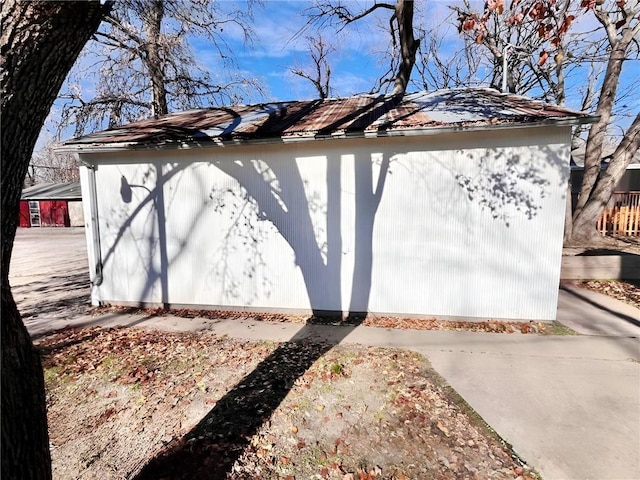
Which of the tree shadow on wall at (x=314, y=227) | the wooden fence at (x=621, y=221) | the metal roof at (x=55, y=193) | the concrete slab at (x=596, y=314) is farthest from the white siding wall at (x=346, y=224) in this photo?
the metal roof at (x=55, y=193)

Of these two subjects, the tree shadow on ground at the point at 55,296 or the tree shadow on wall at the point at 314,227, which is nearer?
the tree shadow on wall at the point at 314,227

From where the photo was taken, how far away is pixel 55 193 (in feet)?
82.7

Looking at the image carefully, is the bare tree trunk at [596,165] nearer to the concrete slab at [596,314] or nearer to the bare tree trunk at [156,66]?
the concrete slab at [596,314]

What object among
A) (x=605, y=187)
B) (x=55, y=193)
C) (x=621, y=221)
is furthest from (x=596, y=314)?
(x=55, y=193)

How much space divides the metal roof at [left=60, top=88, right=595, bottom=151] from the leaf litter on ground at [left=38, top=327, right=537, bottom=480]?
3.03 metres

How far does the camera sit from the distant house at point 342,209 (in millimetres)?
4711

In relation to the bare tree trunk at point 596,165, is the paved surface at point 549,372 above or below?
below

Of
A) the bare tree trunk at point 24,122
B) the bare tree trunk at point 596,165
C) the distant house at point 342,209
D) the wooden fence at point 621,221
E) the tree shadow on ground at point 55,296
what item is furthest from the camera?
the wooden fence at point 621,221

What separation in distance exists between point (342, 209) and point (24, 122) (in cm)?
406

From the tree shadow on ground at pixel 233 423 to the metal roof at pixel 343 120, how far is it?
3.09 m

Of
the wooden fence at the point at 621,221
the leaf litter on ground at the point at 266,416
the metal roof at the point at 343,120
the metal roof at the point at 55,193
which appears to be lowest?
the leaf litter on ground at the point at 266,416

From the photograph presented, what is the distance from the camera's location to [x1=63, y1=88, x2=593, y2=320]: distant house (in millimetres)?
4711

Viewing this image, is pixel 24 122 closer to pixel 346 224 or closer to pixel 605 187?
pixel 346 224

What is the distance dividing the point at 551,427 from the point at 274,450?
85.2 inches
